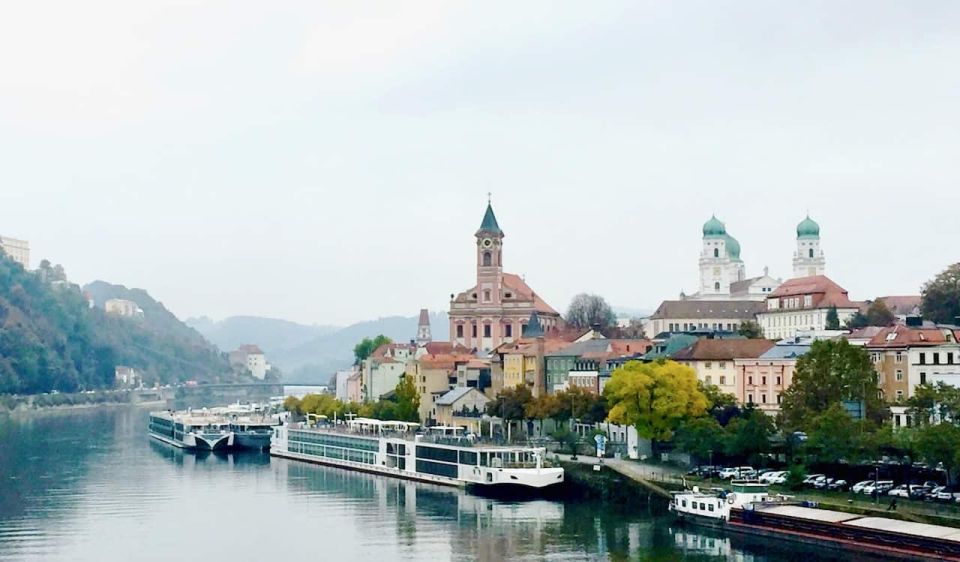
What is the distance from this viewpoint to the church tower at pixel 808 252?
138 metres

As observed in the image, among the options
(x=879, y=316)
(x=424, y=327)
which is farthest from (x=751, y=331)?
(x=424, y=327)

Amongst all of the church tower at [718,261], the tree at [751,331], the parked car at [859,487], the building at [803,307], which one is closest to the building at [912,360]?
the parked car at [859,487]

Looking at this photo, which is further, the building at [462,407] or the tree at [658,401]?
the building at [462,407]

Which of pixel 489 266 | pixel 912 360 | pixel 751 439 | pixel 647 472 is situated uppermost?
pixel 489 266

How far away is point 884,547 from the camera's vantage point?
43.0 m

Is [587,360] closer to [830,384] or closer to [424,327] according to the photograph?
[830,384]

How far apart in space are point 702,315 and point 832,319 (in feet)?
73.4

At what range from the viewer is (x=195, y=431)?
9738 cm

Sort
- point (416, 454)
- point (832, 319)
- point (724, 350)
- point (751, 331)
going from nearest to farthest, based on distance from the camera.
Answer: point (416, 454), point (724, 350), point (751, 331), point (832, 319)

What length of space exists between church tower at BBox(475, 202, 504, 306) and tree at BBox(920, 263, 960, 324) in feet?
167

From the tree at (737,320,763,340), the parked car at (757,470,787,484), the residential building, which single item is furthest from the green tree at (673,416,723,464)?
the tree at (737,320,763,340)

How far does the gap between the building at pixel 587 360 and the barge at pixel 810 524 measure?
24.7 m

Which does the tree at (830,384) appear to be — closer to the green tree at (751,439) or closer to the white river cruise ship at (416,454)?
the green tree at (751,439)

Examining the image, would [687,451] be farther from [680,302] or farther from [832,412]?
[680,302]
